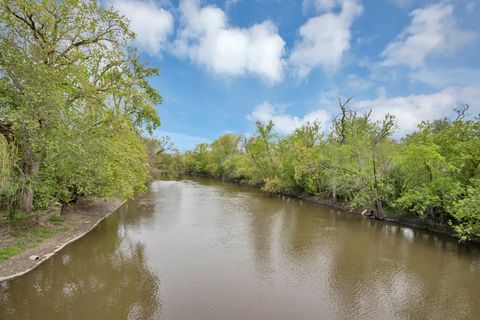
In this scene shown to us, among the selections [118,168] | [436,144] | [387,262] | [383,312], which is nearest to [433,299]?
[383,312]

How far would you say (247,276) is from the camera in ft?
39.8

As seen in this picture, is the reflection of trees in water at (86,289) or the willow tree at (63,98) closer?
the reflection of trees in water at (86,289)

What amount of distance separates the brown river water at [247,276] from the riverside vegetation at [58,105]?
141 inches

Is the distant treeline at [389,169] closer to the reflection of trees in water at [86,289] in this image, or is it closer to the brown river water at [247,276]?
the brown river water at [247,276]

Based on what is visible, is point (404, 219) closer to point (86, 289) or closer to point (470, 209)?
point (470, 209)

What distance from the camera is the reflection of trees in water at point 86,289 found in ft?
29.1

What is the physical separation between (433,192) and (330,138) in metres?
20.8

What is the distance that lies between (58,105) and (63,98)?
1.15 meters

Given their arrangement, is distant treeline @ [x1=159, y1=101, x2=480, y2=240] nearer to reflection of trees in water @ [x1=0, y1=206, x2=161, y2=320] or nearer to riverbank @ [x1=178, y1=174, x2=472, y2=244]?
riverbank @ [x1=178, y1=174, x2=472, y2=244]

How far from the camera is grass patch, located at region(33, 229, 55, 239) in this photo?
14.4m

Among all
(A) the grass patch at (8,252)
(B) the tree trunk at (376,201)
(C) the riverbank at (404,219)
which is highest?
(B) the tree trunk at (376,201)

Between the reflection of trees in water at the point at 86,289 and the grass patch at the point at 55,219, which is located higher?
the grass patch at the point at 55,219

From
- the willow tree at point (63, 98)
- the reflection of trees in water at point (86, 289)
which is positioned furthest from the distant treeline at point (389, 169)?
the willow tree at point (63, 98)

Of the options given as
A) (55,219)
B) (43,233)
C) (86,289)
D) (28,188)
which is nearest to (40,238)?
(43,233)
